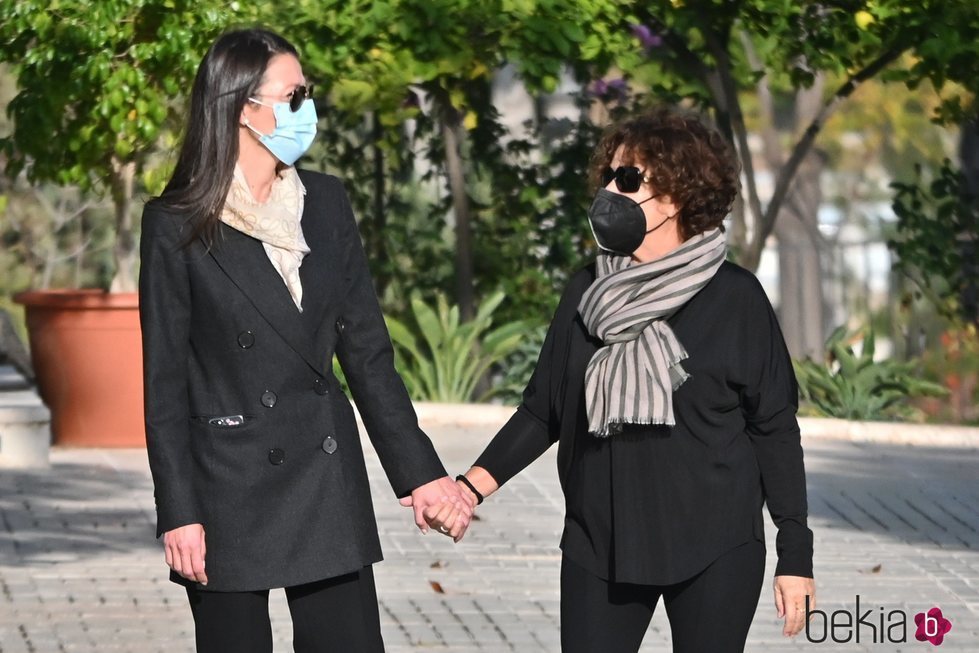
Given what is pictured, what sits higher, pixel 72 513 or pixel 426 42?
pixel 426 42

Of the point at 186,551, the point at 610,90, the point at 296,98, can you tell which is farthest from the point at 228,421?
the point at 610,90

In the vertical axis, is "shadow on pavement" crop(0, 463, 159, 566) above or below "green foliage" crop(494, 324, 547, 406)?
above

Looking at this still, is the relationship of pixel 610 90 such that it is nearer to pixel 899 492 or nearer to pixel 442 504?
pixel 899 492

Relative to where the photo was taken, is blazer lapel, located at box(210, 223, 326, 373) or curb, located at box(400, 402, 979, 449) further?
curb, located at box(400, 402, 979, 449)

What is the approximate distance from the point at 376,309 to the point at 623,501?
0.70 metres

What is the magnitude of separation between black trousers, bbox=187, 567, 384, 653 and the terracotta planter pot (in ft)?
26.1

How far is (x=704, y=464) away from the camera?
411 cm

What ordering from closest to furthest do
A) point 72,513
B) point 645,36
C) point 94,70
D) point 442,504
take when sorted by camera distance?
1. point 442,504
2. point 72,513
3. point 94,70
4. point 645,36

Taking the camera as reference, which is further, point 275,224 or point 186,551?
point 275,224

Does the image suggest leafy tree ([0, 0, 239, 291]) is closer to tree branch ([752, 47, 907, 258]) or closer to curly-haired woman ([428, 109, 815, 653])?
tree branch ([752, 47, 907, 258])

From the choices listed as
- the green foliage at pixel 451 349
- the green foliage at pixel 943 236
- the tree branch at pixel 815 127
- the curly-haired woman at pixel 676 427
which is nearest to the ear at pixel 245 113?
the curly-haired woman at pixel 676 427

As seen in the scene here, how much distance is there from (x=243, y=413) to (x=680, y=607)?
102cm

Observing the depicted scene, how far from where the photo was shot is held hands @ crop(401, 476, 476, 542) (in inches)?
171

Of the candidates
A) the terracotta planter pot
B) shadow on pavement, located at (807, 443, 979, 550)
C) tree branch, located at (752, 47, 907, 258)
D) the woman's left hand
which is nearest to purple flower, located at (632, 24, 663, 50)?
tree branch, located at (752, 47, 907, 258)
